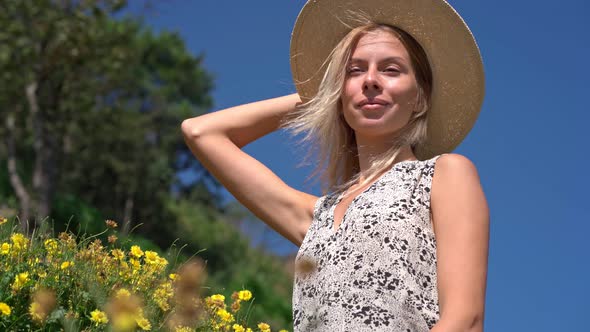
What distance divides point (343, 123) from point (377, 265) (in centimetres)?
85

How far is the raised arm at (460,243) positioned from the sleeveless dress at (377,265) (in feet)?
0.22

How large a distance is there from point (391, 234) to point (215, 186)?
31.1 metres

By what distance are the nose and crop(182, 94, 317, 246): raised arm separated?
0.55 metres

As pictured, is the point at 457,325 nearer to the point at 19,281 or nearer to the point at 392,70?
the point at 392,70

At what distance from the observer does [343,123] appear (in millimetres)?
3416

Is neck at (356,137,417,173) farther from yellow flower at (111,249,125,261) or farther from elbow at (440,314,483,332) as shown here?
yellow flower at (111,249,125,261)

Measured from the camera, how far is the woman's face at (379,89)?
10.2 ft

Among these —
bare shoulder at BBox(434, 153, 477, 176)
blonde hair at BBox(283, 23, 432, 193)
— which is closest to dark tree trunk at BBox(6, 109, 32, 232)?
blonde hair at BBox(283, 23, 432, 193)

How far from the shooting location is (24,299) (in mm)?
3324

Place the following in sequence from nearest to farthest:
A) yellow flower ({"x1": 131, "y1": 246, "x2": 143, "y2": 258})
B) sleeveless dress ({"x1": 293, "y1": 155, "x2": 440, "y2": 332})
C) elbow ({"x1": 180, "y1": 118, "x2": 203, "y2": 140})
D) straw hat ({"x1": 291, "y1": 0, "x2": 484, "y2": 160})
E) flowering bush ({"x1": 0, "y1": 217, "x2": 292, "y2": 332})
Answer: sleeveless dress ({"x1": 293, "y1": 155, "x2": 440, "y2": 332}) < flowering bush ({"x1": 0, "y1": 217, "x2": 292, "y2": 332}) < straw hat ({"x1": 291, "y1": 0, "x2": 484, "y2": 160}) < elbow ({"x1": 180, "y1": 118, "x2": 203, "y2": 140}) < yellow flower ({"x1": 131, "y1": 246, "x2": 143, "y2": 258})

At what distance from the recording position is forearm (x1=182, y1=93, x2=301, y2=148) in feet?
11.9

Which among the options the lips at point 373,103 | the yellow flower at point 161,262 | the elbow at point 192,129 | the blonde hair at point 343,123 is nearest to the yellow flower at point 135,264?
the yellow flower at point 161,262

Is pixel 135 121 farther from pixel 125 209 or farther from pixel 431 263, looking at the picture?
pixel 431 263

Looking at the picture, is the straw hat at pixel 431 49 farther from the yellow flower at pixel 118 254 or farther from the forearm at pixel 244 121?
the yellow flower at pixel 118 254
